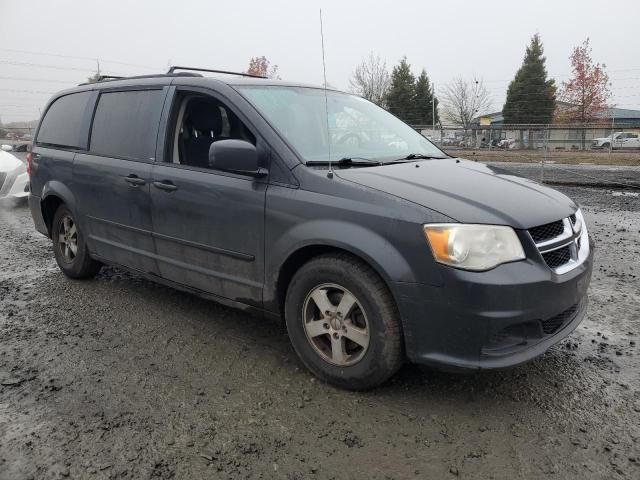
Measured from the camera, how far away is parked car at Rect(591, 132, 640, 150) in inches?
1166

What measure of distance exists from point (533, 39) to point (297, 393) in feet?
167

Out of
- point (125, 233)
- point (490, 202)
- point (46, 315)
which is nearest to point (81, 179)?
point (125, 233)

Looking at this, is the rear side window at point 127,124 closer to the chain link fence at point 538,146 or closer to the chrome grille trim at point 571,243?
the chrome grille trim at point 571,243

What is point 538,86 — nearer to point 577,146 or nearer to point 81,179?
point 577,146

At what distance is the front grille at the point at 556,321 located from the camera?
106 inches

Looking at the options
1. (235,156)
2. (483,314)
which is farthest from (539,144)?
(483,314)

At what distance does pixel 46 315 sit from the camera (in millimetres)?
4133

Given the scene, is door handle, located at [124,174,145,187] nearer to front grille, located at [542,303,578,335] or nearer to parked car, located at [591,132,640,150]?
front grille, located at [542,303,578,335]

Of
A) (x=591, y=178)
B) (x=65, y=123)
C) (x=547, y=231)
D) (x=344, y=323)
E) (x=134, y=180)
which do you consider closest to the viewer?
(x=547, y=231)

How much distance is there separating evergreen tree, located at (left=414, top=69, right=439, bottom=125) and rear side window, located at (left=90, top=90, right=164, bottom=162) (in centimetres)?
4115

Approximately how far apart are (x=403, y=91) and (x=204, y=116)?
150ft

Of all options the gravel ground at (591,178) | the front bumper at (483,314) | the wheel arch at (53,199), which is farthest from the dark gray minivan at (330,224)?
the gravel ground at (591,178)

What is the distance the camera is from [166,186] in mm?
3621

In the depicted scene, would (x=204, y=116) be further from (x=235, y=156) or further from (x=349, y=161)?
(x=349, y=161)
